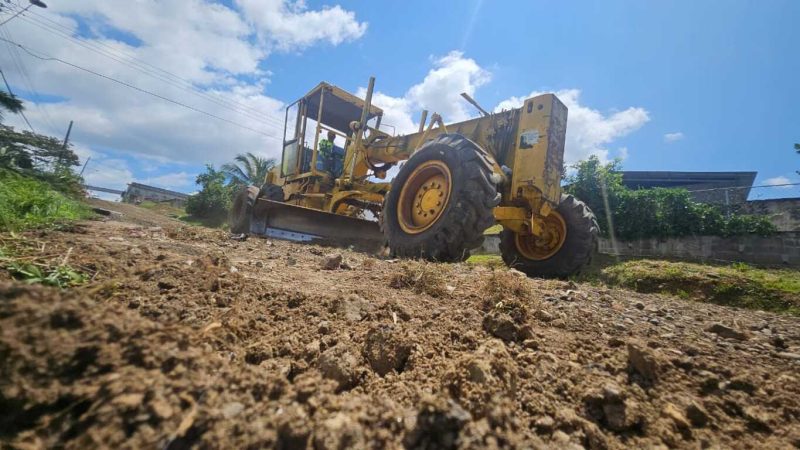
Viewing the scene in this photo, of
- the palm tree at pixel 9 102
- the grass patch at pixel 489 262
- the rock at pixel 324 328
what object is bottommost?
the rock at pixel 324 328

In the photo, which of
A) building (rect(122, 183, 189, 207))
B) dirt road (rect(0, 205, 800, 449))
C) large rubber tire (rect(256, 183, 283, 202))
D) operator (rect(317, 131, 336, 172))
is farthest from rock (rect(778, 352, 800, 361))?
building (rect(122, 183, 189, 207))

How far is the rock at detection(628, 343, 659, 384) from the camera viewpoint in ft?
4.11

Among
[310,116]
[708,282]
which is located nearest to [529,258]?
[708,282]

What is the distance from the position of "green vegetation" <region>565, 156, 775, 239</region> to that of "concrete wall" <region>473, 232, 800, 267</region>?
0.17 m

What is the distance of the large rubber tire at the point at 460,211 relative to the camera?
3527 mm

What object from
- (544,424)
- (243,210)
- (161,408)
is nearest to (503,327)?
(544,424)

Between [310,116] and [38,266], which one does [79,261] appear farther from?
[310,116]

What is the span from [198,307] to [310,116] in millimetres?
7357

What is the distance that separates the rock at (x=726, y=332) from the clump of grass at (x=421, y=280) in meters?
1.41

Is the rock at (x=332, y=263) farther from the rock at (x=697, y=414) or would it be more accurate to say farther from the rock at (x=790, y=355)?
the rock at (x=790, y=355)

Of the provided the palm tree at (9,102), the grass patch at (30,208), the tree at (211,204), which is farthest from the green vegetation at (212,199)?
the grass patch at (30,208)

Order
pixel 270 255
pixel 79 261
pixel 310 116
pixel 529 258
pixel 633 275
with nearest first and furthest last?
pixel 79 261
pixel 270 255
pixel 529 258
pixel 633 275
pixel 310 116

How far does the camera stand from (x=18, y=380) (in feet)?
2.55

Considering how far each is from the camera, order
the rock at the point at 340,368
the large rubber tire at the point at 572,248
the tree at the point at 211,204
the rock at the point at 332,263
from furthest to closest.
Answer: the tree at the point at 211,204 < the large rubber tire at the point at 572,248 < the rock at the point at 332,263 < the rock at the point at 340,368
